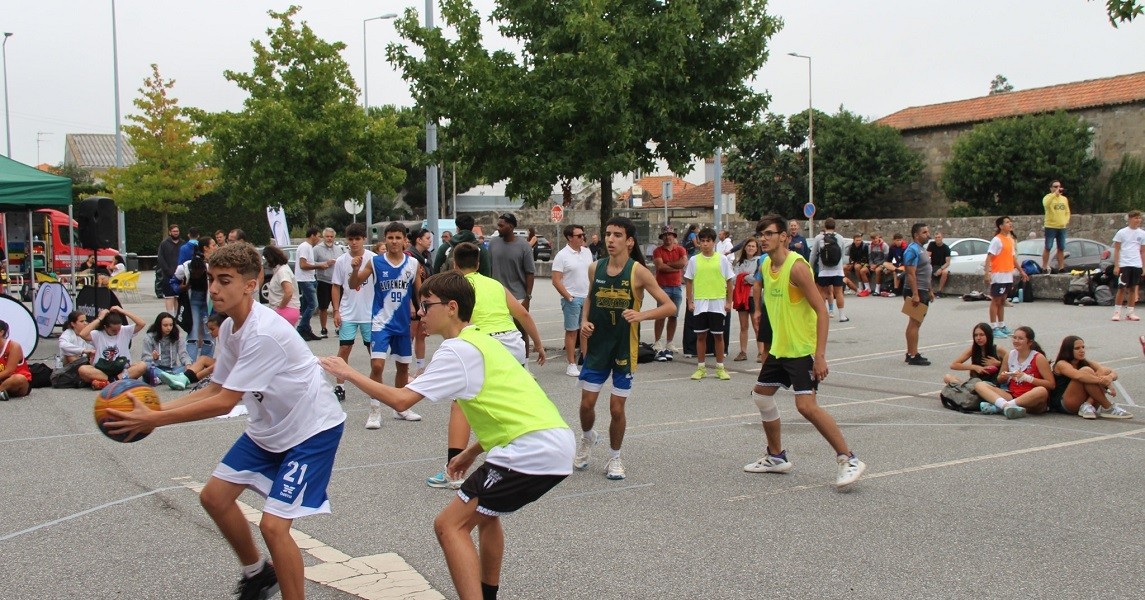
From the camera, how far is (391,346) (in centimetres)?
967

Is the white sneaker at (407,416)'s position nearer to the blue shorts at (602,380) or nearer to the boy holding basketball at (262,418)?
the blue shorts at (602,380)

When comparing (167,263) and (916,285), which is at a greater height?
(167,263)

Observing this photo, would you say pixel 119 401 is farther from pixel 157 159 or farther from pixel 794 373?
pixel 157 159

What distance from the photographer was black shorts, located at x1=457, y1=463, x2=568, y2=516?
429cm

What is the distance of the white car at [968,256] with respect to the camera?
26.5 m

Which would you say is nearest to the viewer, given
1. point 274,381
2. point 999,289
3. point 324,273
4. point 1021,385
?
point 274,381

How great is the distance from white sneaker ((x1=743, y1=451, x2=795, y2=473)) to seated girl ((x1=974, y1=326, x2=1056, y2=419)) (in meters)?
3.23

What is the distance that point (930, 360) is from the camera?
13727mm

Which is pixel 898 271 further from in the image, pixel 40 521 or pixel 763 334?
pixel 40 521

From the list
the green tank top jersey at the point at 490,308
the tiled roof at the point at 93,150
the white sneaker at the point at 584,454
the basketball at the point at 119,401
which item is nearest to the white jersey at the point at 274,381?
the basketball at the point at 119,401

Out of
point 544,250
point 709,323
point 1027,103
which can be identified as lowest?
point 709,323

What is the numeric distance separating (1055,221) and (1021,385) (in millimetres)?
14092

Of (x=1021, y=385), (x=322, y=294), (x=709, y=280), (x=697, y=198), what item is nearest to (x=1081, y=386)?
(x=1021, y=385)

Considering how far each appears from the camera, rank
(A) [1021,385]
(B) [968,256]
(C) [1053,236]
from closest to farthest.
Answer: (A) [1021,385]
(C) [1053,236]
(B) [968,256]
